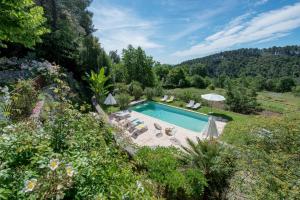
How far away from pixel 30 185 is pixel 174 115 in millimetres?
19313

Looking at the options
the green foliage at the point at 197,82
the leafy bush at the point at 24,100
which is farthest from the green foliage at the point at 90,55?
the green foliage at the point at 197,82

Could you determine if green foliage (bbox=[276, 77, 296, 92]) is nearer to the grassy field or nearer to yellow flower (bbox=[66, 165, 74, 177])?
the grassy field

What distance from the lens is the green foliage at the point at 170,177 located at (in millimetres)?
5824

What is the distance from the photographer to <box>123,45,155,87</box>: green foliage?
29141 millimetres

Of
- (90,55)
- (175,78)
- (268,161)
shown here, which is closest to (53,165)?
(268,161)

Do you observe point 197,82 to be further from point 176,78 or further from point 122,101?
point 122,101

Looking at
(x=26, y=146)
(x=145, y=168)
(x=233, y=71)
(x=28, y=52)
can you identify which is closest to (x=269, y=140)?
(x=145, y=168)

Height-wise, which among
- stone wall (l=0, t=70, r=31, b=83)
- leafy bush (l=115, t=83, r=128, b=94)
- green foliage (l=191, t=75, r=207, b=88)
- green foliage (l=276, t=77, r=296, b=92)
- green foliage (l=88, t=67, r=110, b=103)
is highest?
stone wall (l=0, t=70, r=31, b=83)

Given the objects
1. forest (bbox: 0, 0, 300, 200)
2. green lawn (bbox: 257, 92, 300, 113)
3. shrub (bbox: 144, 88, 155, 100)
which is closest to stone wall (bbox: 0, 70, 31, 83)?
forest (bbox: 0, 0, 300, 200)

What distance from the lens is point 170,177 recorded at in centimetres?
582

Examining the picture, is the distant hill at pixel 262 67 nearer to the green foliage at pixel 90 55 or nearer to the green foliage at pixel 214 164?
the green foliage at pixel 90 55

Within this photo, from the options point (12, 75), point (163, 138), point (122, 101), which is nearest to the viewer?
point (12, 75)

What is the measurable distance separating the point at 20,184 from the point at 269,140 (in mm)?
7213

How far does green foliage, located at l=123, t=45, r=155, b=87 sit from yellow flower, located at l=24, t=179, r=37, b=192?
26.6 metres
